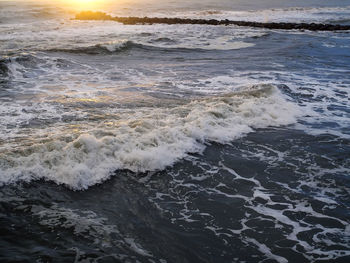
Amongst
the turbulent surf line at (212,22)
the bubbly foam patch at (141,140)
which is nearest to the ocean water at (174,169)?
the bubbly foam patch at (141,140)

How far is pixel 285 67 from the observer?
Result: 1617 centimetres

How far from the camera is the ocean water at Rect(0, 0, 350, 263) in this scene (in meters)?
4.36

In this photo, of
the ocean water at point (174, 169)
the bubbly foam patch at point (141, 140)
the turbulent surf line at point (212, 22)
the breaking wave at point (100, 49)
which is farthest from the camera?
the turbulent surf line at point (212, 22)

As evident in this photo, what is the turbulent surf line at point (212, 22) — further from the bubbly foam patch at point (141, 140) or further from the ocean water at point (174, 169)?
the bubbly foam patch at point (141, 140)

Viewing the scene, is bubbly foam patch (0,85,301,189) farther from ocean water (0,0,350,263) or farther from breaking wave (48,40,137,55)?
breaking wave (48,40,137,55)

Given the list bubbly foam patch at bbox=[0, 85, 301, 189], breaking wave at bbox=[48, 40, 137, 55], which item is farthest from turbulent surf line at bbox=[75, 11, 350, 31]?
bubbly foam patch at bbox=[0, 85, 301, 189]

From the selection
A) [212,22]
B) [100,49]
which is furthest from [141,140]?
[212,22]

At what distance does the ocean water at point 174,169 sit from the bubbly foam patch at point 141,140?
0.03 m

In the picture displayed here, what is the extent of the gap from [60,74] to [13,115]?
19.9ft

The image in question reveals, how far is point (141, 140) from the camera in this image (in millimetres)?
6996

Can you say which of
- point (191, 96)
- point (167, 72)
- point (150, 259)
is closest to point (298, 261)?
point (150, 259)

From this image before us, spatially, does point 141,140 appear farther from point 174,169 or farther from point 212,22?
point 212,22

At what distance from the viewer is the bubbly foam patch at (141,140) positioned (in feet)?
19.1

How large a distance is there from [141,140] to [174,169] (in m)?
1.10
